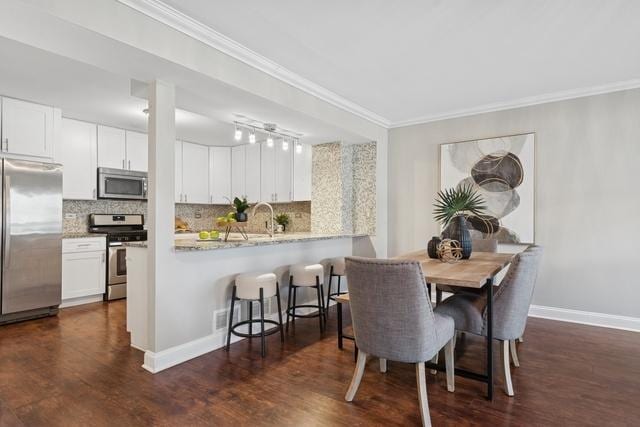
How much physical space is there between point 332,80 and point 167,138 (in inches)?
Answer: 66.5

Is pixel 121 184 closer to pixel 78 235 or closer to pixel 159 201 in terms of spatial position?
pixel 78 235

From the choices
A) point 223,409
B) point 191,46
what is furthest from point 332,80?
point 223,409

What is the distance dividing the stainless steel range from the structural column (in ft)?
7.55

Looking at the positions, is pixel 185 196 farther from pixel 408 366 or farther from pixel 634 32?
pixel 634 32

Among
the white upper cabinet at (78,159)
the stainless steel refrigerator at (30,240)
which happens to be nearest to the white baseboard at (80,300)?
the stainless steel refrigerator at (30,240)

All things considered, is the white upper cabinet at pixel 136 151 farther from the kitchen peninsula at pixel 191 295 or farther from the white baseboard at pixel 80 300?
the kitchen peninsula at pixel 191 295

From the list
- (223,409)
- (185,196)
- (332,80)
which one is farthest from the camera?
(185,196)

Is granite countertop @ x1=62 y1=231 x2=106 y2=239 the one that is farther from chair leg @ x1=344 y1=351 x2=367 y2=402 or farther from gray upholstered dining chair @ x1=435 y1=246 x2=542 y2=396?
gray upholstered dining chair @ x1=435 y1=246 x2=542 y2=396

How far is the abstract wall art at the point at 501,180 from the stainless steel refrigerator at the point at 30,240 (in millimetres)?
4792

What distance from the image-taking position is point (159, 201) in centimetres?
261

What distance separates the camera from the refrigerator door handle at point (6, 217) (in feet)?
12.0

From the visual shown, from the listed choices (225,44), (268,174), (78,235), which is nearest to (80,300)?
(78,235)

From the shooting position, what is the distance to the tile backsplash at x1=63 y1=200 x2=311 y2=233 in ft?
16.1

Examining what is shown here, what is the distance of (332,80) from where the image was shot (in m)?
3.49
